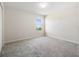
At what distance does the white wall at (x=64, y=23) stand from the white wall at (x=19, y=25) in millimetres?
547

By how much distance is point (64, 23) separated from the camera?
11.4 feet

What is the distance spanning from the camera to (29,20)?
290cm

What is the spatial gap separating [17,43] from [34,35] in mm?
674

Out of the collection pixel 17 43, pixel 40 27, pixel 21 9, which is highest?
pixel 21 9

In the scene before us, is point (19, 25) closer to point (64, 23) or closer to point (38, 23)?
point (38, 23)

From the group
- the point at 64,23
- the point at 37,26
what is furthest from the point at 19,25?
the point at 64,23

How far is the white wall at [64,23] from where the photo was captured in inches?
117

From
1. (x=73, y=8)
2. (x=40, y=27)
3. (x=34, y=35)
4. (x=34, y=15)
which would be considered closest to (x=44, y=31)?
(x=40, y=27)

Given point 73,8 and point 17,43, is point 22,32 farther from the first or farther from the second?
point 73,8

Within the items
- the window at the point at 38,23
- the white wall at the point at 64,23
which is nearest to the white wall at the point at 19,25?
the window at the point at 38,23

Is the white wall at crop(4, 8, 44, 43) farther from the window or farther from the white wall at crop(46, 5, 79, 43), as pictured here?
the white wall at crop(46, 5, 79, 43)

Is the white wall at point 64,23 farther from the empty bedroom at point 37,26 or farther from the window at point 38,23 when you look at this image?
the window at point 38,23

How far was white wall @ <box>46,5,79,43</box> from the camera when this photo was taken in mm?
2969

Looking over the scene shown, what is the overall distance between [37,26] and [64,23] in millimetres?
1377
